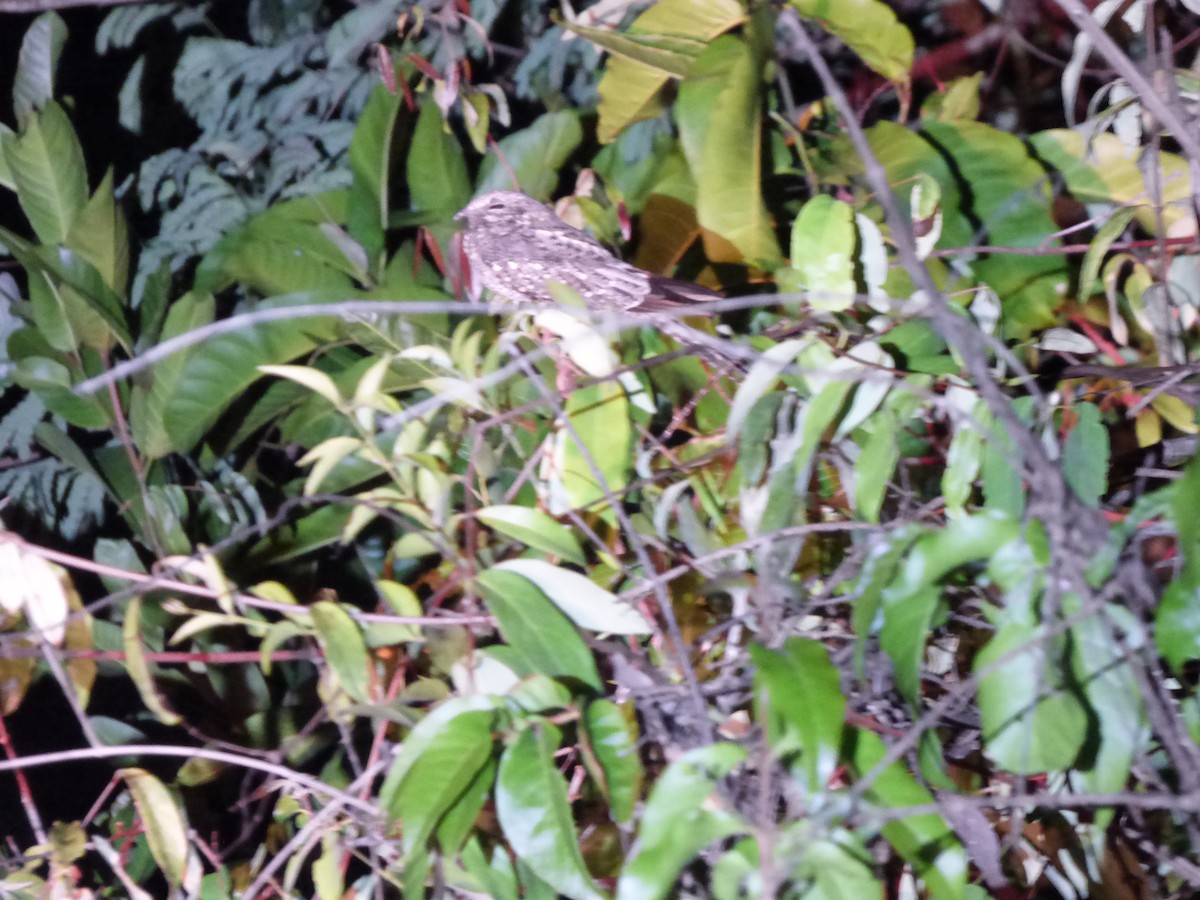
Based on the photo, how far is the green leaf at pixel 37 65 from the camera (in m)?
1.44

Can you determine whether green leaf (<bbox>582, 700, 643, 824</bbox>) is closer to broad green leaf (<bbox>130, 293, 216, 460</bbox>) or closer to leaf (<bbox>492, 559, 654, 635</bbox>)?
leaf (<bbox>492, 559, 654, 635</bbox>)

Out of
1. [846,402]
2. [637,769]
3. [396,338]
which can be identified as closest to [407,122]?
[396,338]

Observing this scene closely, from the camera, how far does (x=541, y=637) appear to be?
801 mm

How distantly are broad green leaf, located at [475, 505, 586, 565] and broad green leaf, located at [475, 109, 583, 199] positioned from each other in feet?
2.34

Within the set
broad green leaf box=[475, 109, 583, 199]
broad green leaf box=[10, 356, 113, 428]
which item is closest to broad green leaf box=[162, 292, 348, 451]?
broad green leaf box=[10, 356, 113, 428]

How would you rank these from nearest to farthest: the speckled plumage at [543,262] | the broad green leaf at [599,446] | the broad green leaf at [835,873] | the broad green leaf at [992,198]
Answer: the broad green leaf at [835,873], the broad green leaf at [599,446], the broad green leaf at [992,198], the speckled plumage at [543,262]

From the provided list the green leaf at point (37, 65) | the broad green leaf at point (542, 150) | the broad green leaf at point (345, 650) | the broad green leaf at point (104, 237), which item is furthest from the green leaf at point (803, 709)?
the green leaf at point (37, 65)

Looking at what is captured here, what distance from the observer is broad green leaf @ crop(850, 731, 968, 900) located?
2.19 feet

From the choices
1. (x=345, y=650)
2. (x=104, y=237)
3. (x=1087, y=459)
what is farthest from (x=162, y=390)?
(x=1087, y=459)

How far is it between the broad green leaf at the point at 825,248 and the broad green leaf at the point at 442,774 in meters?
0.42

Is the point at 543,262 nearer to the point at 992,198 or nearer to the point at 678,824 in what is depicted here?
the point at 992,198

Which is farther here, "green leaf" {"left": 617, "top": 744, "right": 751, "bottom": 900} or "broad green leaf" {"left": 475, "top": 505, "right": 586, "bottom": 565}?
"broad green leaf" {"left": 475, "top": 505, "right": 586, "bottom": 565}

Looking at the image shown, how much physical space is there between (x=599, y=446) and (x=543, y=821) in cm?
35

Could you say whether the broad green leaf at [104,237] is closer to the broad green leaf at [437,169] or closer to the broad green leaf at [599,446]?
the broad green leaf at [437,169]
